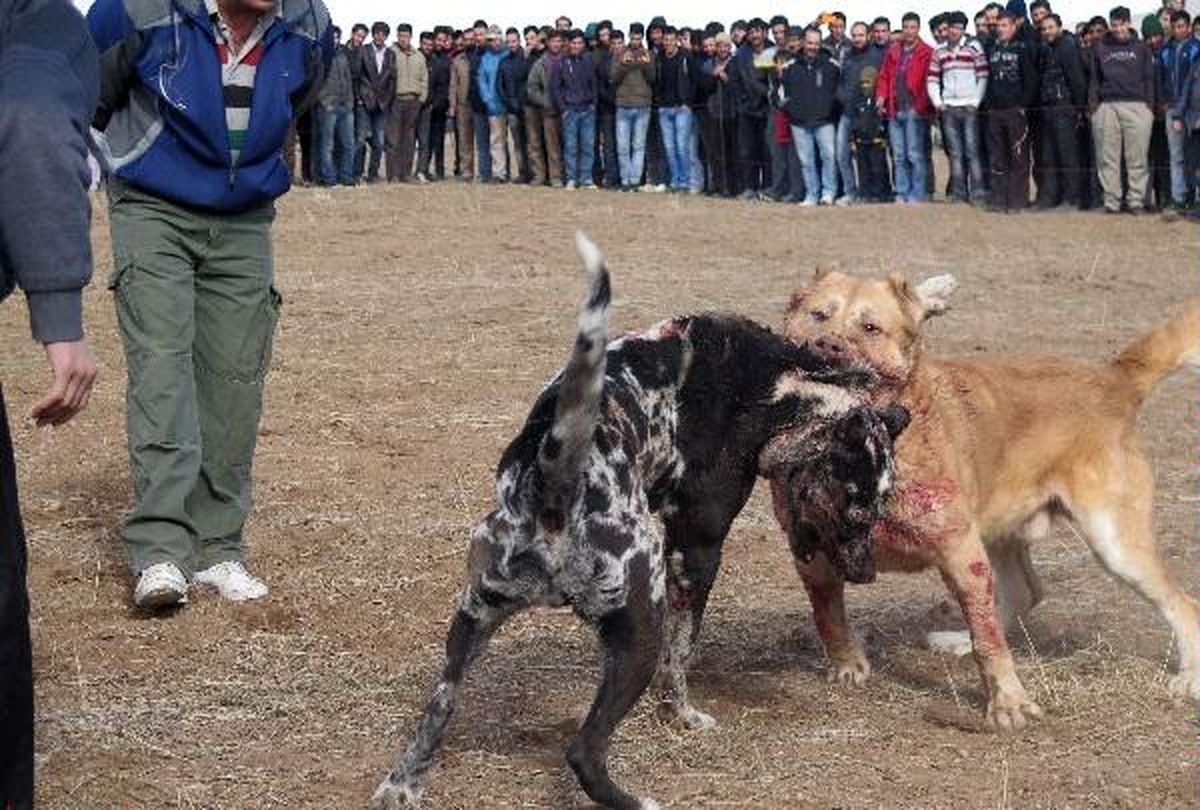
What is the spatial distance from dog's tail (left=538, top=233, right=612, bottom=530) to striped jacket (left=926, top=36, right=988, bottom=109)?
16.7m

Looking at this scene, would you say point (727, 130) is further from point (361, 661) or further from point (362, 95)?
point (361, 661)

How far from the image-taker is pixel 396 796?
455 cm

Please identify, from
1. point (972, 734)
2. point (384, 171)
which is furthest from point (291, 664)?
point (384, 171)

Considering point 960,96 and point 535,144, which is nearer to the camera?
point 960,96

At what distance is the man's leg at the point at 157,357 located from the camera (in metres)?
6.29

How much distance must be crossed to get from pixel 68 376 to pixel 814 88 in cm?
1855

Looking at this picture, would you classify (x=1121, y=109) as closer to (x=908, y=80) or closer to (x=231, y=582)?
(x=908, y=80)

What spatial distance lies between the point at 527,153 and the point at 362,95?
97.2 inches

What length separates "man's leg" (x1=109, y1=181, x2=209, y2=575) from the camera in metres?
6.29

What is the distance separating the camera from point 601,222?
1992cm

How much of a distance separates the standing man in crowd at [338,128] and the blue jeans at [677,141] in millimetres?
4216

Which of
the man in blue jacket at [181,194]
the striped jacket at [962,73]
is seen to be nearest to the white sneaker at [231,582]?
the man in blue jacket at [181,194]

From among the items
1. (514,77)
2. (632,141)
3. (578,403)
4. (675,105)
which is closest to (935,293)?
(578,403)

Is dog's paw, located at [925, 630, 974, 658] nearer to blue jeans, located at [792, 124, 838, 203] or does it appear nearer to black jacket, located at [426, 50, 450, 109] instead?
blue jeans, located at [792, 124, 838, 203]
